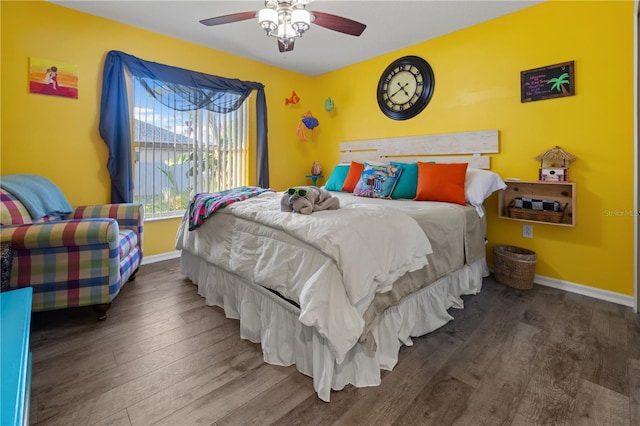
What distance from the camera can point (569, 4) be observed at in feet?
8.16

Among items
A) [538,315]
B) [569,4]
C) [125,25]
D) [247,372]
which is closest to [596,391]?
[538,315]

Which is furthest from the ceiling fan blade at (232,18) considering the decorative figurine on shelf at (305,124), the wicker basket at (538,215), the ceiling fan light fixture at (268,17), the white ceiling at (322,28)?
the wicker basket at (538,215)

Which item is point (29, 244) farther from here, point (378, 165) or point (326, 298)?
point (378, 165)

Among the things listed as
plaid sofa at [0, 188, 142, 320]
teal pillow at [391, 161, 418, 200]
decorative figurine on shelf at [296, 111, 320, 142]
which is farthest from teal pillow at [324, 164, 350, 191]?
plaid sofa at [0, 188, 142, 320]

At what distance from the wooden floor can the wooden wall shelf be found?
745 mm

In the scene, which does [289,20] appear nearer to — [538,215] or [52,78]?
[52,78]

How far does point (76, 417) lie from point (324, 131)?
409cm

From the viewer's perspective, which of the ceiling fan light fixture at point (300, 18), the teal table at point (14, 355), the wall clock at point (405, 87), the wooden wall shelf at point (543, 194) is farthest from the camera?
the wall clock at point (405, 87)

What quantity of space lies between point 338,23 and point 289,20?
0.36 metres

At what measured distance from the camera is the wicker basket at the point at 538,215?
2.51m

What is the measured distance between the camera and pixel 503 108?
2869mm

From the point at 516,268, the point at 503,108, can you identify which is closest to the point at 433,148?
the point at 503,108

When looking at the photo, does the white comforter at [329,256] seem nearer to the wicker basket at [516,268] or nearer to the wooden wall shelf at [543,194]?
the wicker basket at [516,268]

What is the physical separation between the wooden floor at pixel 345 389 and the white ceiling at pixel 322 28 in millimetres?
2571
